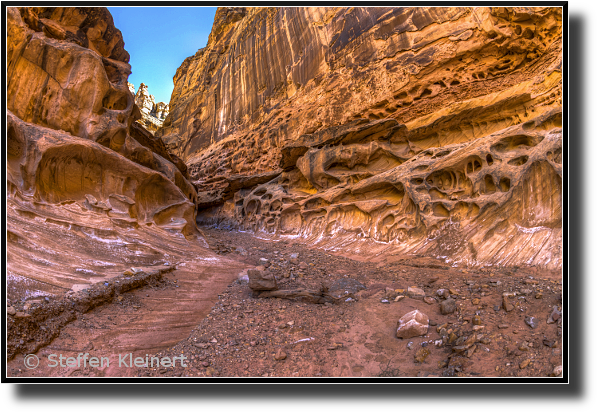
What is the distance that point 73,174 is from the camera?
8680 mm

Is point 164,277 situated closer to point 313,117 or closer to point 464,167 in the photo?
point 464,167

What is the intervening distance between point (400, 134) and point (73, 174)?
12559mm

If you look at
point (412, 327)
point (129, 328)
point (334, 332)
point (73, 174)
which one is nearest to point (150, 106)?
point (73, 174)

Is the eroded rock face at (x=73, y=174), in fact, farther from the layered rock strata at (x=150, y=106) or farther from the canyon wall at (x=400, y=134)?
the layered rock strata at (x=150, y=106)

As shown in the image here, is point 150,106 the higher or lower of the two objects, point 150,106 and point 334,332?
the higher

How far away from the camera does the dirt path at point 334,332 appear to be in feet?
9.95

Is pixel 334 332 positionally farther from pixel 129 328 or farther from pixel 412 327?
pixel 129 328

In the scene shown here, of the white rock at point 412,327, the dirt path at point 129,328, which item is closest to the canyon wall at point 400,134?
the white rock at point 412,327

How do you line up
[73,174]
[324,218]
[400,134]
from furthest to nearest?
1. [400,134]
2. [324,218]
3. [73,174]

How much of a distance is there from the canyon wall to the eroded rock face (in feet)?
19.9

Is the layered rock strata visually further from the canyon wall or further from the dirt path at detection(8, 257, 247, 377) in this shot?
the dirt path at detection(8, 257, 247, 377)

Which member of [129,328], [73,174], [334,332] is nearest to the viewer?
[129,328]

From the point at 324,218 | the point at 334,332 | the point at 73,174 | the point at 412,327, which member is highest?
the point at 324,218

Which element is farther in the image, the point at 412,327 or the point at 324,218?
the point at 324,218
